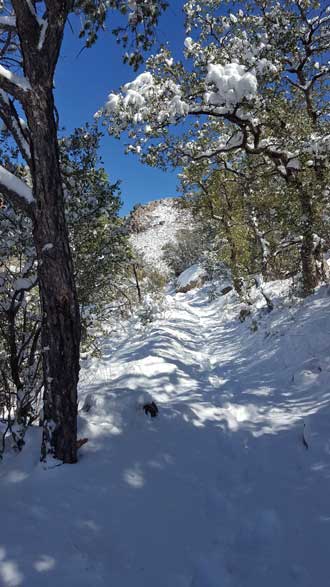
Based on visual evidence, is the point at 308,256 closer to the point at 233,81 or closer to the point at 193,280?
the point at 233,81

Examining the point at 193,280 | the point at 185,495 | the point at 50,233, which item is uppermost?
the point at 193,280

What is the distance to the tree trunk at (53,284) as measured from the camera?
3.33 metres

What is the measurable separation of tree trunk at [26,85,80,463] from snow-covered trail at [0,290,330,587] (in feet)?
1.51

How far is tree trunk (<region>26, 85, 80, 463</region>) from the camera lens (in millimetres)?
3330

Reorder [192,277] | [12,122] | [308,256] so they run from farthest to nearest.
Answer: [192,277] < [308,256] < [12,122]

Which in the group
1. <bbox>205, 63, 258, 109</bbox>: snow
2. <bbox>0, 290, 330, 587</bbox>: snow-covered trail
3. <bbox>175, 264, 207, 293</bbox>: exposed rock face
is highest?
<bbox>175, 264, 207, 293</bbox>: exposed rock face

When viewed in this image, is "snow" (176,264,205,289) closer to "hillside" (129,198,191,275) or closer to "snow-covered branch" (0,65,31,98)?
"snow-covered branch" (0,65,31,98)

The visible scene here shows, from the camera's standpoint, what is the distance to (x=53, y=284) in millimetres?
3357

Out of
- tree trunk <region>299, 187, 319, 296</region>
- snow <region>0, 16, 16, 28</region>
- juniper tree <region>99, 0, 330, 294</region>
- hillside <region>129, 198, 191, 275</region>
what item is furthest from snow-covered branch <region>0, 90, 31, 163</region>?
hillside <region>129, 198, 191, 275</region>

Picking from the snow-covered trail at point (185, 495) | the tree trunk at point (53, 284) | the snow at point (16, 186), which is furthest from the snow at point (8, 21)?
the snow-covered trail at point (185, 495)

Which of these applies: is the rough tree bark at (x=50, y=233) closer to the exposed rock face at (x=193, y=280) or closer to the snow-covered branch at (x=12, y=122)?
the snow-covered branch at (x=12, y=122)

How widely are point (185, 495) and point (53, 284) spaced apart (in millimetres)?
2613

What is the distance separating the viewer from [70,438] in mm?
3549

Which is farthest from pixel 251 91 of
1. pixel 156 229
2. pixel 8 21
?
pixel 156 229
